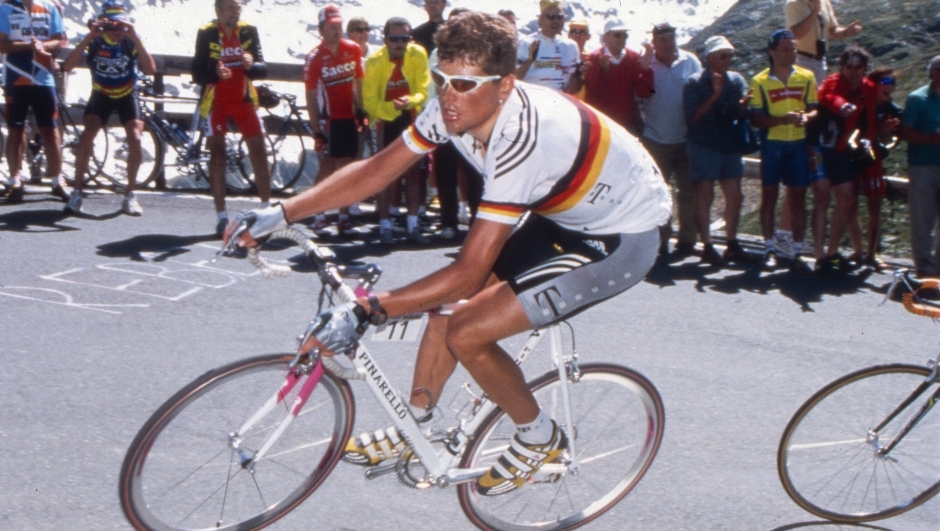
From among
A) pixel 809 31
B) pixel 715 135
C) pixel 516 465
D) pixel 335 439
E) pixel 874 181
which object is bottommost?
pixel 516 465

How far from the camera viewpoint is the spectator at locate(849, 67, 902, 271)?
28.1 feet

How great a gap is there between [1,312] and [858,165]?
20.6 ft

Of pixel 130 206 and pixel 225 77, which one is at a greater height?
pixel 225 77

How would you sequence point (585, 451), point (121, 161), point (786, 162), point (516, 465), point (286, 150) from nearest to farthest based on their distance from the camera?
point (516, 465), point (585, 451), point (786, 162), point (121, 161), point (286, 150)

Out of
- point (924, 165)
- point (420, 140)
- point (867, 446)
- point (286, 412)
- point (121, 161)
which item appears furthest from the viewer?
point (121, 161)

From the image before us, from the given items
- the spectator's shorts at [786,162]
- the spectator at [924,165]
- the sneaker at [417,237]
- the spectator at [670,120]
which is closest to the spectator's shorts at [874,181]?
the spectator at [924,165]

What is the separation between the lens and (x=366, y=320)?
135 inches

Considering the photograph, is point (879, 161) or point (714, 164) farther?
point (714, 164)

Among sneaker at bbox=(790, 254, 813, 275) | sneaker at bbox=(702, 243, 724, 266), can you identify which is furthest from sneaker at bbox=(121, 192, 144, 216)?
sneaker at bbox=(790, 254, 813, 275)

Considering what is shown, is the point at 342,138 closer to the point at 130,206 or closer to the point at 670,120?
the point at 130,206

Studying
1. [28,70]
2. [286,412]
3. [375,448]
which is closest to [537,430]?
[375,448]

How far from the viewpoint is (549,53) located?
8984 millimetres

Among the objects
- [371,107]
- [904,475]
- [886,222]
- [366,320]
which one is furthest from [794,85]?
[366,320]

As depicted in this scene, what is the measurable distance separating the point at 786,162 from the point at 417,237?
3.01 m
